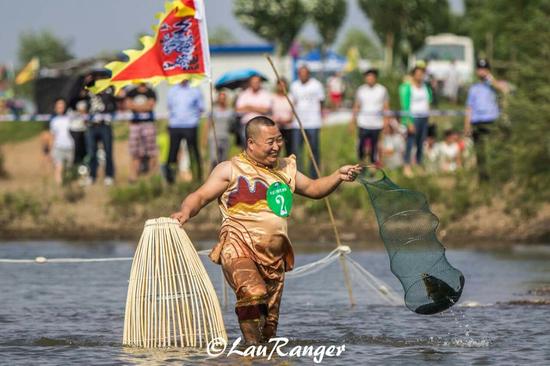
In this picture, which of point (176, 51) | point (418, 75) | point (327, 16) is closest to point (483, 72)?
Result: point (418, 75)

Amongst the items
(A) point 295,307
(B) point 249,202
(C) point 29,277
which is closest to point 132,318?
(B) point 249,202

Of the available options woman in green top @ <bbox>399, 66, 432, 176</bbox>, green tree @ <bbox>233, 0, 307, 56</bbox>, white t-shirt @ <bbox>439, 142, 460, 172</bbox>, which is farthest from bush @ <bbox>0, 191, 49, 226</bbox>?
green tree @ <bbox>233, 0, 307, 56</bbox>

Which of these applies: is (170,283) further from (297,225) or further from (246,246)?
(297,225)

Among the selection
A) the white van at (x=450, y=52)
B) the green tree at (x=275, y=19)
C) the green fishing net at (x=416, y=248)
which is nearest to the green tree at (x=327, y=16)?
the green tree at (x=275, y=19)

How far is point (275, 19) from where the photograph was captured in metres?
69.7

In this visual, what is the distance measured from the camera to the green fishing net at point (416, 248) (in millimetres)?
11359

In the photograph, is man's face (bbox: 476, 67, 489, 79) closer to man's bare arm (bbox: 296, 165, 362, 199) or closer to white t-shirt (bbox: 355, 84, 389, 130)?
white t-shirt (bbox: 355, 84, 389, 130)

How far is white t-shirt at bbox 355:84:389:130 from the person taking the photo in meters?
23.6

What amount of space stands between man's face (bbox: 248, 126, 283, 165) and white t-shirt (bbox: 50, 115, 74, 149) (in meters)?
15.1

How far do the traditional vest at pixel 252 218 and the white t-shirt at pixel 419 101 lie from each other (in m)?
13.2

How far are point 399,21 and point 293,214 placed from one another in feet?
158

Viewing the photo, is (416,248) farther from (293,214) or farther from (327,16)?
(327,16)

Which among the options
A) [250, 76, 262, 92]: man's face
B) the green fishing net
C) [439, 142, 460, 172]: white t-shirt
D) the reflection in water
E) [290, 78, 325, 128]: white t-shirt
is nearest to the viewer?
the reflection in water

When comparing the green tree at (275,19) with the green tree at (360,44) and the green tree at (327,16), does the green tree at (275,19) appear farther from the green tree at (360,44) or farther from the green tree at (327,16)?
the green tree at (360,44)
